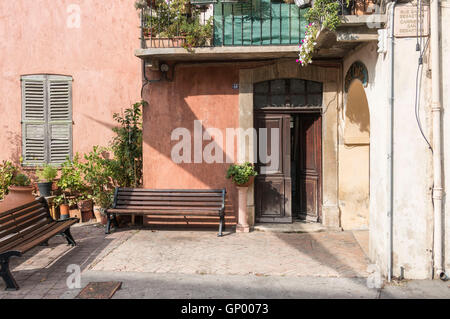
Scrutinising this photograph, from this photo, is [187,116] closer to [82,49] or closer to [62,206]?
[82,49]

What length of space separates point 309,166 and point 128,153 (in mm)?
3922

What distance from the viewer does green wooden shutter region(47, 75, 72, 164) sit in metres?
8.70

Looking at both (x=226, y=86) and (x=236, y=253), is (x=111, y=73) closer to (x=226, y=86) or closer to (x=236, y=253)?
(x=226, y=86)

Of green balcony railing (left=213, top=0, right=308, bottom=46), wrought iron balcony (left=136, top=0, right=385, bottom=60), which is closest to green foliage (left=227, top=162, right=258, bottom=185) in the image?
wrought iron balcony (left=136, top=0, right=385, bottom=60)

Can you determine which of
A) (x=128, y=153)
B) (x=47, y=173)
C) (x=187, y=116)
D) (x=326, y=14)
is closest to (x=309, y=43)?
(x=326, y=14)

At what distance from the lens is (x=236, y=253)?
618 cm

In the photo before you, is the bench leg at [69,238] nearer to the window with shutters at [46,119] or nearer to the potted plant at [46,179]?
the potted plant at [46,179]

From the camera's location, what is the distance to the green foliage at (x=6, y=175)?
8.42 meters

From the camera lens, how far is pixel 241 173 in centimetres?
726

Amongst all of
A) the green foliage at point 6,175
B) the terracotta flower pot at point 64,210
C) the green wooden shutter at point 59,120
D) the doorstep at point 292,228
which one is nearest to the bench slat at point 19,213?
the terracotta flower pot at point 64,210

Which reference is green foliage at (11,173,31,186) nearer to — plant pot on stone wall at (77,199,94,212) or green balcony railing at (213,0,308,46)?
plant pot on stone wall at (77,199,94,212)
